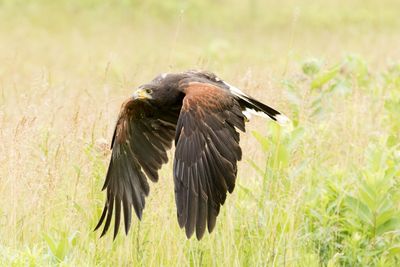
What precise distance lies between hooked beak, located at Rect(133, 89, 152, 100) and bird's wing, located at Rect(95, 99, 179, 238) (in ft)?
0.35

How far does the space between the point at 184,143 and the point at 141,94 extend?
30.5 inches

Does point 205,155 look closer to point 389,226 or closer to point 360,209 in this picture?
A: point 360,209

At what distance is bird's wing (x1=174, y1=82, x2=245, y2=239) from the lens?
4523 millimetres

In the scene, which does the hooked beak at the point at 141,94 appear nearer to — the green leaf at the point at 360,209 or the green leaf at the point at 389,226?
the green leaf at the point at 360,209

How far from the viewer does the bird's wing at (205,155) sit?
4.52 meters

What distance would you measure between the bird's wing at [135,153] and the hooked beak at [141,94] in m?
0.11

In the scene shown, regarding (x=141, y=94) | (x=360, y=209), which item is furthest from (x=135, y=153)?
(x=360, y=209)

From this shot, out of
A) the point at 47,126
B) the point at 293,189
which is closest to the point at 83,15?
the point at 47,126

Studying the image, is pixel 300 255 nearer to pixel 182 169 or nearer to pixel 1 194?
pixel 182 169

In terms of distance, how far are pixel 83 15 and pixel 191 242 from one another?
14.0 meters

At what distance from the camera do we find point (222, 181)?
15.2 feet

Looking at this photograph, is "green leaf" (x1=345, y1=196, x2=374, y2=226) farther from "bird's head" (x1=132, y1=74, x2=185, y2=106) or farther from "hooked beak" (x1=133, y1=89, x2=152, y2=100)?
"hooked beak" (x1=133, y1=89, x2=152, y2=100)

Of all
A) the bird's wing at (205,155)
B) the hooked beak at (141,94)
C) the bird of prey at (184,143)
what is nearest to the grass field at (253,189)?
the bird of prey at (184,143)

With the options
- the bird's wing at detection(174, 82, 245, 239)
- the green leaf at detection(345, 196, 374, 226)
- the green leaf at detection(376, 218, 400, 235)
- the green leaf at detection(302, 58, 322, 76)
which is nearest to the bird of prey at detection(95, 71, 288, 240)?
the bird's wing at detection(174, 82, 245, 239)
